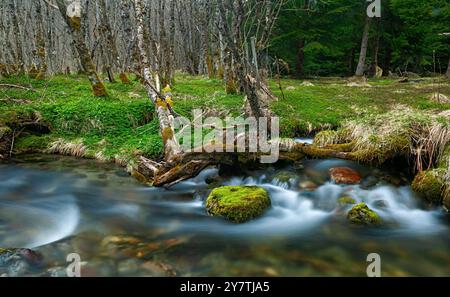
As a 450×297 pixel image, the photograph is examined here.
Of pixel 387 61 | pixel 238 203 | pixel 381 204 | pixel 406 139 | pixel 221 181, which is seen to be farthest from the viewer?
pixel 387 61

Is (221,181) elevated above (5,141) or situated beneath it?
situated beneath

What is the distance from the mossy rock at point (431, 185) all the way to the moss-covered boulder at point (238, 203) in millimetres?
2865

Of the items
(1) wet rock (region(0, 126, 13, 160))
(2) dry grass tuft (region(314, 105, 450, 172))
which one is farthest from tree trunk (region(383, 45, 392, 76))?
(1) wet rock (region(0, 126, 13, 160))

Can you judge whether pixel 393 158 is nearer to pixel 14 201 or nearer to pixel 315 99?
pixel 315 99

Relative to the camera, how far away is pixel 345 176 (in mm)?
7621

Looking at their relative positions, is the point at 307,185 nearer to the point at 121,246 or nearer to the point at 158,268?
the point at 158,268

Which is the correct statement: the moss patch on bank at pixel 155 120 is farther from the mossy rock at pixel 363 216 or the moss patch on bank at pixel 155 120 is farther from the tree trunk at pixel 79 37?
the mossy rock at pixel 363 216

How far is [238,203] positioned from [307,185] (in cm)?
186

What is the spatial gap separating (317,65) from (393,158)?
1939 cm

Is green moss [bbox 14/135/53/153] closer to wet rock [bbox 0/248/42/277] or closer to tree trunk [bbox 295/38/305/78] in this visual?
wet rock [bbox 0/248/42/277]

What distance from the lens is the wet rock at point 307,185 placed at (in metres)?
7.53

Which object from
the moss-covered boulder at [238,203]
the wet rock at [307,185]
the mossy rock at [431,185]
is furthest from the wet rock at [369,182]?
the moss-covered boulder at [238,203]

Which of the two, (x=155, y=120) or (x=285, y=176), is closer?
(x=285, y=176)

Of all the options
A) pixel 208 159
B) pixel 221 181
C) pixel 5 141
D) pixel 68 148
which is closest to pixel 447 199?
pixel 221 181
